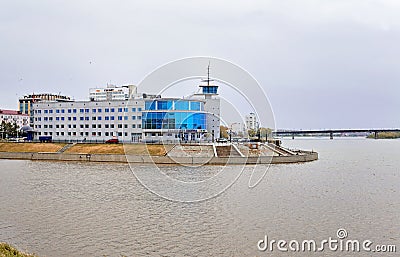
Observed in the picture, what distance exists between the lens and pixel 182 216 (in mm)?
17500

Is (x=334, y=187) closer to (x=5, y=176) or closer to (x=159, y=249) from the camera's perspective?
(x=159, y=249)

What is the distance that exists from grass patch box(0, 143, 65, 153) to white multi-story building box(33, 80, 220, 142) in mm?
6243

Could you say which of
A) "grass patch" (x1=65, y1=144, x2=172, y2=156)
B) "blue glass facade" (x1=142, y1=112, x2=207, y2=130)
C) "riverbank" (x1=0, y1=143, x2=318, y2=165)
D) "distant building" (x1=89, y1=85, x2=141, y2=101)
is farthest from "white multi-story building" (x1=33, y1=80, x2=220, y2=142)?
"riverbank" (x1=0, y1=143, x2=318, y2=165)

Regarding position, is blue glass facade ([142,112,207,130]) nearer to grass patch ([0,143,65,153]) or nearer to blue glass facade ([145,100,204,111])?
blue glass facade ([145,100,204,111])

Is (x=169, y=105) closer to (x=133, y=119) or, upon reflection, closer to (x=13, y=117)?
(x=133, y=119)

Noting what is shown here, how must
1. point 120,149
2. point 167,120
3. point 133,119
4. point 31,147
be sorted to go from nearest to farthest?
point 120,149, point 31,147, point 167,120, point 133,119

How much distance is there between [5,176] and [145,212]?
17387 millimetres

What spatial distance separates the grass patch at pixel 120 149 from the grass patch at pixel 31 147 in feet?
8.27

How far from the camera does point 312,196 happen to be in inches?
886

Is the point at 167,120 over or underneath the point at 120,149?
over

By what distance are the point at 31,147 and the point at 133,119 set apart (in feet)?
41.2

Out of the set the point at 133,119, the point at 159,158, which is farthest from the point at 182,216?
the point at 133,119

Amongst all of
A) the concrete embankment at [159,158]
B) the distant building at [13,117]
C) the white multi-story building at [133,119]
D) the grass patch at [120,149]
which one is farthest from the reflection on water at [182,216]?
the distant building at [13,117]

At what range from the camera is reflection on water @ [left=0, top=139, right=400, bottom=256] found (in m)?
13.6
